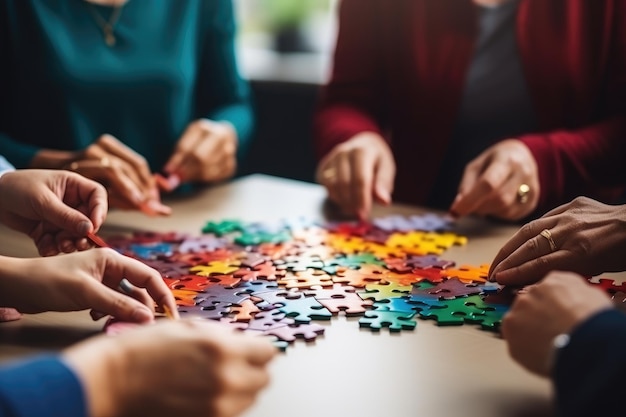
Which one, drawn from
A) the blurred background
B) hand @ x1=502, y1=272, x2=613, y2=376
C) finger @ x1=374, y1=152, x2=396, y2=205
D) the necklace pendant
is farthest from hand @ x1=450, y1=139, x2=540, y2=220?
the blurred background

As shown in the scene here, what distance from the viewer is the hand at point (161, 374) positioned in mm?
826

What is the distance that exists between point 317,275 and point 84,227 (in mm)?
419

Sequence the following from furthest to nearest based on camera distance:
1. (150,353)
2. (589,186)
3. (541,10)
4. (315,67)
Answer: (315,67) → (541,10) → (589,186) → (150,353)

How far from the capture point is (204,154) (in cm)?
204

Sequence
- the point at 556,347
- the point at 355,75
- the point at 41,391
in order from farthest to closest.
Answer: the point at 355,75, the point at 556,347, the point at 41,391

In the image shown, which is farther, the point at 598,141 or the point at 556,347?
the point at 598,141

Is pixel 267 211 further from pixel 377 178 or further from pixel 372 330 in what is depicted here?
pixel 372 330

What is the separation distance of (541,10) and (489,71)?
199 millimetres

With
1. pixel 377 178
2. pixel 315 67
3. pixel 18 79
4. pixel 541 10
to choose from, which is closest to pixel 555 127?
pixel 541 10

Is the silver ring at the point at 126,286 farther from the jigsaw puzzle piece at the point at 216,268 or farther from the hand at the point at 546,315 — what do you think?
the hand at the point at 546,315

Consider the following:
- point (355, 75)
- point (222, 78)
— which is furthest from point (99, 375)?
point (222, 78)

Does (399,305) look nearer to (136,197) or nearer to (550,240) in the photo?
(550,240)

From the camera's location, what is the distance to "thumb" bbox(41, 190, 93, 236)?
137 cm

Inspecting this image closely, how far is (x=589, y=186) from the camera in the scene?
182cm
